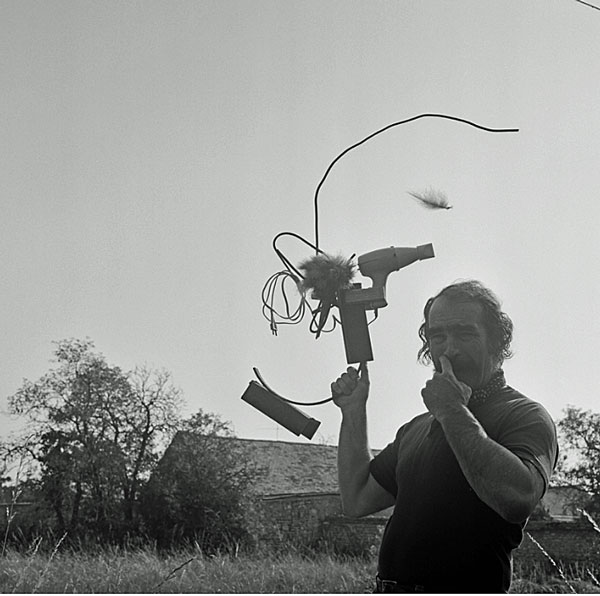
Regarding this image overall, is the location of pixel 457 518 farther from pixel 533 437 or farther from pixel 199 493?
pixel 199 493

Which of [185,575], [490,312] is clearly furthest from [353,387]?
[185,575]

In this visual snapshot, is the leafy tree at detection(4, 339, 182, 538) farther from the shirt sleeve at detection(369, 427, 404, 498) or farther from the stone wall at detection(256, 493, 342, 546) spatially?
the shirt sleeve at detection(369, 427, 404, 498)

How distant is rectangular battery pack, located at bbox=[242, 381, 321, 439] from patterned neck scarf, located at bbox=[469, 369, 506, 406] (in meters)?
0.43

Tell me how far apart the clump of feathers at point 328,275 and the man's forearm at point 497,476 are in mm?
579

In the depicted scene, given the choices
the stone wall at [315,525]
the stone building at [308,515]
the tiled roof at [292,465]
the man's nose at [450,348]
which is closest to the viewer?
the man's nose at [450,348]

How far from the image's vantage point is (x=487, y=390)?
1898mm

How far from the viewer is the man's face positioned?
6.20ft

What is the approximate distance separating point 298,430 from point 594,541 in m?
13.5

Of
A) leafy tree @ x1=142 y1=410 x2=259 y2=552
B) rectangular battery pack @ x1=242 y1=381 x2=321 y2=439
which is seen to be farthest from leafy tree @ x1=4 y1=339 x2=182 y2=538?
rectangular battery pack @ x1=242 y1=381 x2=321 y2=439

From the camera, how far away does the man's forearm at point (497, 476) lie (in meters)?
1.56

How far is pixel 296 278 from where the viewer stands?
220cm

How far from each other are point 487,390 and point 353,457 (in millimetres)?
418

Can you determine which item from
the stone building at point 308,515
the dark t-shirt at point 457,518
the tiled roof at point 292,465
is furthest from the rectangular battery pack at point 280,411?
the tiled roof at point 292,465

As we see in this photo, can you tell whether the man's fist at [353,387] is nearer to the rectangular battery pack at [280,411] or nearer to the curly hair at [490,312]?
the rectangular battery pack at [280,411]
